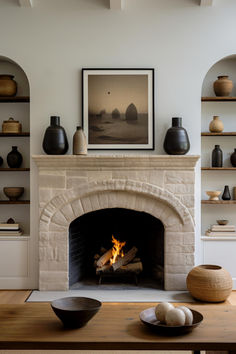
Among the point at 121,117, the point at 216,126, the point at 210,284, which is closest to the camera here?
the point at 210,284

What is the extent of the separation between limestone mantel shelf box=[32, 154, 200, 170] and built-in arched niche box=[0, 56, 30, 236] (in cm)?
56

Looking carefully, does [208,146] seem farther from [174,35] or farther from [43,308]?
[43,308]

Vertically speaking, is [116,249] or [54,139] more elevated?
[54,139]

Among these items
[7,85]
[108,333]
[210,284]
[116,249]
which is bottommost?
[210,284]

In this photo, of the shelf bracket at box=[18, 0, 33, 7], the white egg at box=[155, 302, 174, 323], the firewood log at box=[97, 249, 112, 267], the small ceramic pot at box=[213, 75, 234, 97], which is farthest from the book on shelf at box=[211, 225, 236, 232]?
the shelf bracket at box=[18, 0, 33, 7]

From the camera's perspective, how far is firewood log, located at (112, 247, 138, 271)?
457 cm

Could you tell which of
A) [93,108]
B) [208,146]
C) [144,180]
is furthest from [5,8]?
[208,146]

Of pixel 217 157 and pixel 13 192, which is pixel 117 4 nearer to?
pixel 217 157

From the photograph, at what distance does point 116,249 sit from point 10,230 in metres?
1.17

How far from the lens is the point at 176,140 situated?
14.2 feet

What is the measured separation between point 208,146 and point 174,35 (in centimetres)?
129

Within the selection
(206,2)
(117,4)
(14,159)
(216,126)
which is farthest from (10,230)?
(206,2)

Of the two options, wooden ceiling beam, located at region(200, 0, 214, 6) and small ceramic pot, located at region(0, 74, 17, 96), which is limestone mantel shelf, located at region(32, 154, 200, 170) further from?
wooden ceiling beam, located at region(200, 0, 214, 6)

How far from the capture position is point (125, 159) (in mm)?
4340
